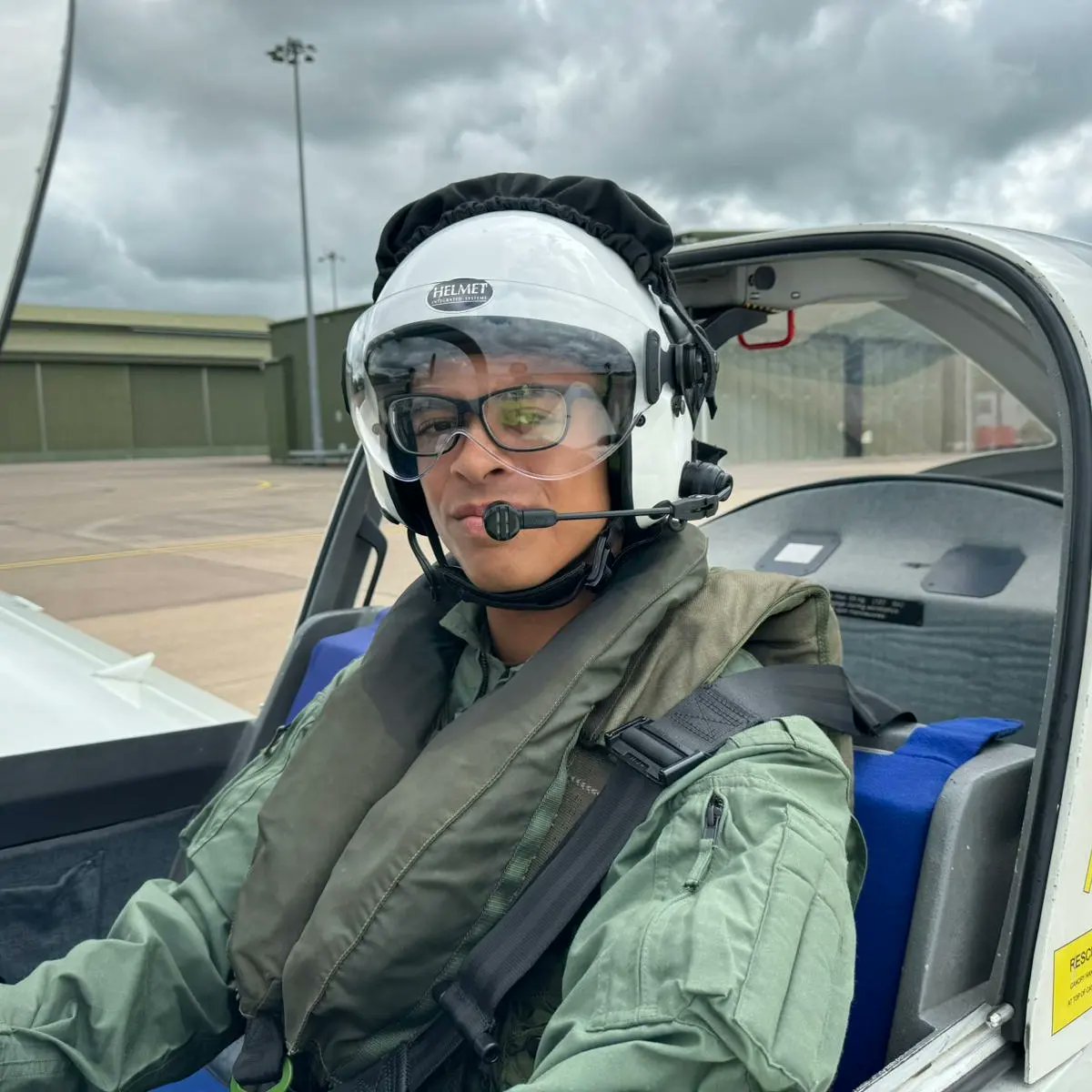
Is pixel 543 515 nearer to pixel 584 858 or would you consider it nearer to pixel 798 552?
pixel 584 858

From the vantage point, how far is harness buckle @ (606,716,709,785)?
0.85 metres

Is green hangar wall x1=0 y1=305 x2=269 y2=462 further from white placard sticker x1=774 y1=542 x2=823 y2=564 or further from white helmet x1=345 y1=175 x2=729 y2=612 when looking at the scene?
white helmet x1=345 y1=175 x2=729 y2=612

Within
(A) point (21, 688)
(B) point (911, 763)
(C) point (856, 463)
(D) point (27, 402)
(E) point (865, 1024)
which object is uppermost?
(D) point (27, 402)

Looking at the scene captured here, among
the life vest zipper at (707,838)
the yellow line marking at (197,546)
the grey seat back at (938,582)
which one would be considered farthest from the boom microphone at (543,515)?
the yellow line marking at (197,546)

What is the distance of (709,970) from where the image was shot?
0.69 m

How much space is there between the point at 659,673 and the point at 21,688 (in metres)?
1.59

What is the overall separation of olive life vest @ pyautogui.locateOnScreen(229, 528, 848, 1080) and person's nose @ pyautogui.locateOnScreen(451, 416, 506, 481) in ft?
0.61

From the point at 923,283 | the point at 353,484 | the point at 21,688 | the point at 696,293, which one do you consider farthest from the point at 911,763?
the point at 21,688

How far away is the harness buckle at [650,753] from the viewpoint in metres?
0.85

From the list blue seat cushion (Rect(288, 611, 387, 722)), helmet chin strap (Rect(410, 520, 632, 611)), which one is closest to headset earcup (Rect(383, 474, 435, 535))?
helmet chin strap (Rect(410, 520, 632, 611))

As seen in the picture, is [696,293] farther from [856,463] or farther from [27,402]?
[27,402]

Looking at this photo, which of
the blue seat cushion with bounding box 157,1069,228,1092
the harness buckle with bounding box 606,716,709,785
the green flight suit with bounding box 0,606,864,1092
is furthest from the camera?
the blue seat cushion with bounding box 157,1069,228,1092

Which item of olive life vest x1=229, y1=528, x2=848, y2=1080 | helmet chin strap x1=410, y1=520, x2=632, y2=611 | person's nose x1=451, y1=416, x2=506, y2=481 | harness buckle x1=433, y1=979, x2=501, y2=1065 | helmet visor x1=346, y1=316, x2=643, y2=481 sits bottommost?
harness buckle x1=433, y1=979, x2=501, y2=1065

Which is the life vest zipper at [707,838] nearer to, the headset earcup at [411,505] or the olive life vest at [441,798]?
the olive life vest at [441,798]
